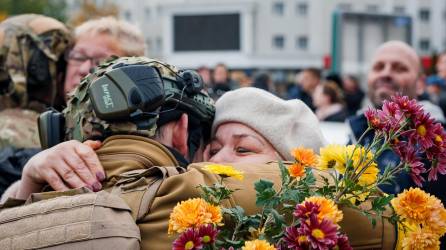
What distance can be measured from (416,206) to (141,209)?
0.71m

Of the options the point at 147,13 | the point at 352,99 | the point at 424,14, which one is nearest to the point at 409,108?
the point at 352,99

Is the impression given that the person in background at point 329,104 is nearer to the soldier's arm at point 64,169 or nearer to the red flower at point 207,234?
the soldier's arm at point 64,169

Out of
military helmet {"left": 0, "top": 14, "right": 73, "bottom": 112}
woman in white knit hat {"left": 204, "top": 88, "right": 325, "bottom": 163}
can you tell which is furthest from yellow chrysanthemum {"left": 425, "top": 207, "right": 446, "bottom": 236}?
military helmet {"left": 0, "top": 14, "right": 73, "bottom": 112}

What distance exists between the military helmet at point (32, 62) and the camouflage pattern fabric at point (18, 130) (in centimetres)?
13

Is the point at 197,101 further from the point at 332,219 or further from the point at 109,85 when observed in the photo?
the point at 332,219

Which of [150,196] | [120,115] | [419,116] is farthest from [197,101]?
[419,116]

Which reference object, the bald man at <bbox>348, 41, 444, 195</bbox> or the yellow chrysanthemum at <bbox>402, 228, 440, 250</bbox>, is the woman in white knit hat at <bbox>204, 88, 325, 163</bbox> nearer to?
the yellow chrysanthemum at <bbox>402, 228, 440, 250</bbox>

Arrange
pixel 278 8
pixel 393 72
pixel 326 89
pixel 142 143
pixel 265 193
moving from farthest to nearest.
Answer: pixel 278 8 → pixel 326 89 → pixel 393 72 → pixel 142 143 → pixel 265 193

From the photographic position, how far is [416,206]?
8.08ft

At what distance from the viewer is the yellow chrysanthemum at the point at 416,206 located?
2.46 metres

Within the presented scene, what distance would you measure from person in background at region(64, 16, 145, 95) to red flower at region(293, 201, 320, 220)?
2464 mm

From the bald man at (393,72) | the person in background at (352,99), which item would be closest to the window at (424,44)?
the person in background at (352,99)

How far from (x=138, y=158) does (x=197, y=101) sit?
0.41 meters

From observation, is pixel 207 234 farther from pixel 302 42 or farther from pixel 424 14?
pixel 424 14
